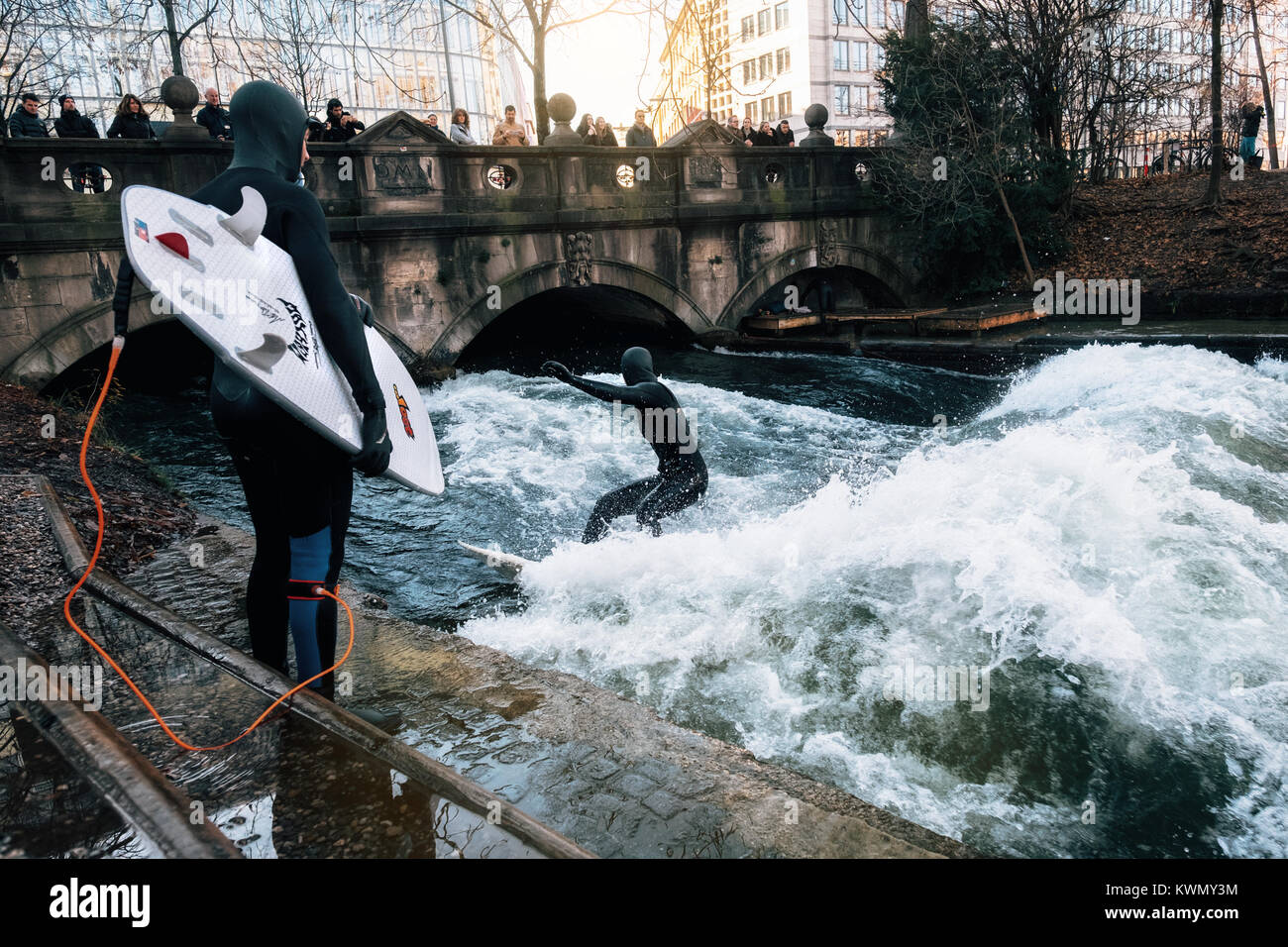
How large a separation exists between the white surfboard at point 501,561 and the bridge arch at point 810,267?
11088 millimetres

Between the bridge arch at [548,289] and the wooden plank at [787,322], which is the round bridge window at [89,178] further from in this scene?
the wooden plank at [787,322]

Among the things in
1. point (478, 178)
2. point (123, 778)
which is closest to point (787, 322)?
point (478, 178)

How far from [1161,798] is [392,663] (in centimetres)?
324

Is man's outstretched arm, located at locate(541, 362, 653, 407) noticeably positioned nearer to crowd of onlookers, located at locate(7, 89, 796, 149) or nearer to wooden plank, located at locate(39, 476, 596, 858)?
wooden plank, located at locate(39, 476, 596, 858)

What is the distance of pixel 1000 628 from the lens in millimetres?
4793

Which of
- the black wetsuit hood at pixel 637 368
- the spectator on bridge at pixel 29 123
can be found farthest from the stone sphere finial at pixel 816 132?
the black wetsuit hood at pixel 637 368

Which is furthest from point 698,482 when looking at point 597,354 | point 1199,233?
point 1199,233

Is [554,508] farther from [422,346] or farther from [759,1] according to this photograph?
[759,1]

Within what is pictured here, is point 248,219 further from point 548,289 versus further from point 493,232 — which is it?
point 548,289

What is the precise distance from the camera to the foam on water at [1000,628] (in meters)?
3.62

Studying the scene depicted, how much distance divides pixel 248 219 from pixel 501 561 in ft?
A: 13.2

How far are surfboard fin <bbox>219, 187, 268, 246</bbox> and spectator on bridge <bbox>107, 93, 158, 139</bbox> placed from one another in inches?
437

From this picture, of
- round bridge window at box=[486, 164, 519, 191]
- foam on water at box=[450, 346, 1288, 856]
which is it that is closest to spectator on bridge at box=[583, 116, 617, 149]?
round bridge window at box=[486, 164, 519, 191]

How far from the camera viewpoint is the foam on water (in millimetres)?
3615
